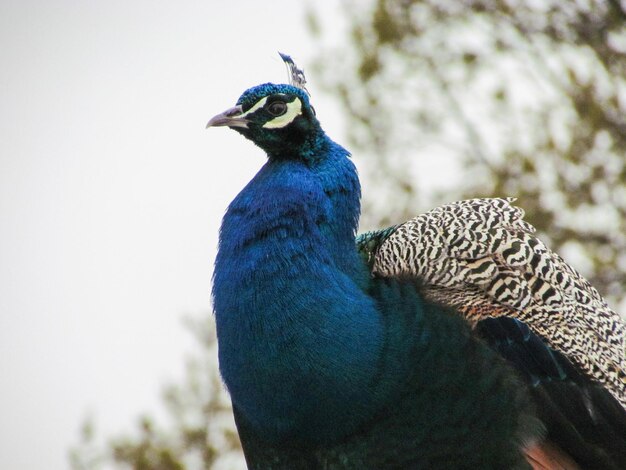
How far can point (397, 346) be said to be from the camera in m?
3.22

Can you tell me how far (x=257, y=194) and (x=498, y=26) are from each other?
551 centimetres

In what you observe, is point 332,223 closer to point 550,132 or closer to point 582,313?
point 582,313

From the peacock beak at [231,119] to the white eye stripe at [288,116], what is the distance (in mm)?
102

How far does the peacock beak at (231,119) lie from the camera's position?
3.84 meters

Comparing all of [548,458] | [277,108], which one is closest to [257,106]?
[277,108]

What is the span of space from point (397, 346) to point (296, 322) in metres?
0.35

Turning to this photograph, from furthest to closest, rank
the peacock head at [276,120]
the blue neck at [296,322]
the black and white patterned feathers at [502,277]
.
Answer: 1. the peacock head at [276,120]
2. the black and white patterned feathers at [502,277]
3. the blue neck at [296,322]

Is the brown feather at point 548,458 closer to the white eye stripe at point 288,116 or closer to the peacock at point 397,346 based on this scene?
the peacock at point 397,346

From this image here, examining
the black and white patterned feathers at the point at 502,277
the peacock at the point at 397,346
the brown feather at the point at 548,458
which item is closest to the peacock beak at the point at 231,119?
the peacock at the point at 397,346

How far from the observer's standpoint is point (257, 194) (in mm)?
3557

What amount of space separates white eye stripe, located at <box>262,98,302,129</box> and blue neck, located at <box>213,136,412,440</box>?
407mm

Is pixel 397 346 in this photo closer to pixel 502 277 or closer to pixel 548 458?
pixel 502 277

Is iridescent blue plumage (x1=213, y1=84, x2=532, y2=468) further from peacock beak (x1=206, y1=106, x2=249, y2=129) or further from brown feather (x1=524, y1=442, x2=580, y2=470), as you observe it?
peacock beak (x1=206, y1=106, x2=249, y2=129)

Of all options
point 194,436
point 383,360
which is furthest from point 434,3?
point 383,360
